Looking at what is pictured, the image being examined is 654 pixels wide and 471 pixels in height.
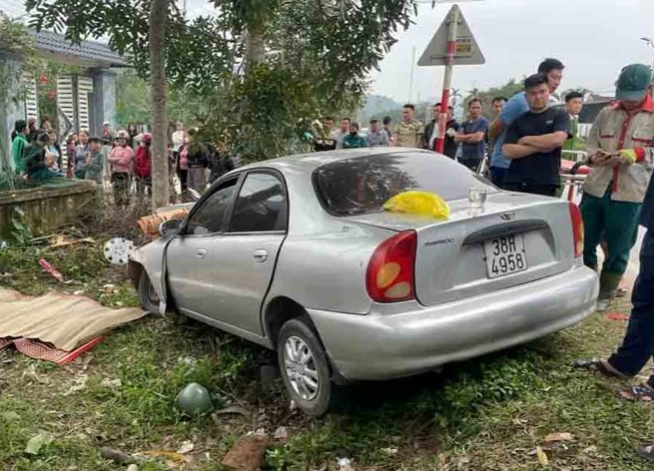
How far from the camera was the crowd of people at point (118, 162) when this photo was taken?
9391mm

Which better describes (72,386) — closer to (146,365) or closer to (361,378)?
(146,365)

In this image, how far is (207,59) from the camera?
7.93 m

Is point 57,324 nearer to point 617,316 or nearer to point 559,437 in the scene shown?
point 559,437

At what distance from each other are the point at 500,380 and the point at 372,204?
1201mm

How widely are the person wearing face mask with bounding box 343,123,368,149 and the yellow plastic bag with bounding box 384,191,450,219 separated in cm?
834

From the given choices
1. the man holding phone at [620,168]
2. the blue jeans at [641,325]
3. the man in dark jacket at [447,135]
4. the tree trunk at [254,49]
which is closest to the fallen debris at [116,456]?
the blue jeans at [641,325]

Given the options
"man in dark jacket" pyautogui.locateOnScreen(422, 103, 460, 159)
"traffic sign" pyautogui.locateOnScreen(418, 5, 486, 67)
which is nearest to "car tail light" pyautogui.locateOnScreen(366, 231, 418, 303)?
"traffic sign" pyautogui.locateOnScreen(418, 5, 486, 67)

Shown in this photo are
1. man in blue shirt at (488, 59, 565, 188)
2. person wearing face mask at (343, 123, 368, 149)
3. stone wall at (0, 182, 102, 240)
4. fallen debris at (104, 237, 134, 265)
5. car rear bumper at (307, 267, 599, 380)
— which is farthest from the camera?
person wearing face mask at (343, 123, 368, 149)

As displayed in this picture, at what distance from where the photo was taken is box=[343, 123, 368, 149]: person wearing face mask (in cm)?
1191

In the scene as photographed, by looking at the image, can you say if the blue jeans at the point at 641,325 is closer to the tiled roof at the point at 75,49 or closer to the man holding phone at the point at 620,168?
the man holding phone at the point at 620,168

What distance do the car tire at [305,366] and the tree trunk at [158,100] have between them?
4794mm

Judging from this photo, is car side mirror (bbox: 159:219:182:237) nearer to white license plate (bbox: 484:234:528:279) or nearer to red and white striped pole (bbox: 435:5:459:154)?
white license plate (bbox: 484:234:528:279)

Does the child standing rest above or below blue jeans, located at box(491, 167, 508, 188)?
below

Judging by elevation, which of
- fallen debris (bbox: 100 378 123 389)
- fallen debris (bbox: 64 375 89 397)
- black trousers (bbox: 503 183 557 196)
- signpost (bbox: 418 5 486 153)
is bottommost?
fallen debris (bbox: 64 375 89 397)
